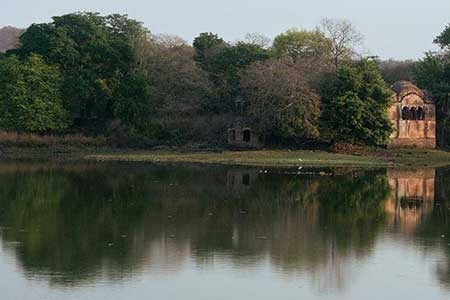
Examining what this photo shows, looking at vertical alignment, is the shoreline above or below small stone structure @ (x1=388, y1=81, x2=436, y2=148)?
below

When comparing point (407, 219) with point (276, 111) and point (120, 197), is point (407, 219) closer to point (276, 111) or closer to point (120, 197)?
point (120, 197)

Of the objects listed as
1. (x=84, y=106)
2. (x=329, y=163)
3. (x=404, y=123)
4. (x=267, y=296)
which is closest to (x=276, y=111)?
(x=329, y=163)

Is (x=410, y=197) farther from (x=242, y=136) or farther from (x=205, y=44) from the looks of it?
(x=205, y=44)

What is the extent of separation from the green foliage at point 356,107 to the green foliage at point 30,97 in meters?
18.8

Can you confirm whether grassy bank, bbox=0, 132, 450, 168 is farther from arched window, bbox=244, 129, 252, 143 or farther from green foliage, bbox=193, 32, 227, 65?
green foliage, bbox=193, 32, 227, 65

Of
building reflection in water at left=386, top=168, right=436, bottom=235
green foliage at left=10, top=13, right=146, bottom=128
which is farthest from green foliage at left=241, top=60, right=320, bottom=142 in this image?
green foliage at left=10, top=13, right=146, bottom=128

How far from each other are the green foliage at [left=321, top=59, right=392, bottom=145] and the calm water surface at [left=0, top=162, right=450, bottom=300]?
1412cm

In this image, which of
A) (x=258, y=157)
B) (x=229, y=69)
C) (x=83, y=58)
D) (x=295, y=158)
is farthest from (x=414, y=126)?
(x=83, y=58)

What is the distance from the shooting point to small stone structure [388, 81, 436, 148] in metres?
59.3

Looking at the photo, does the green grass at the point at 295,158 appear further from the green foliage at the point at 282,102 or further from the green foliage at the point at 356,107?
the green foliage at the point at 282,102

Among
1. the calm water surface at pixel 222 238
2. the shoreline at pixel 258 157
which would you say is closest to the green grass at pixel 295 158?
the shoreline at pixel 258 157

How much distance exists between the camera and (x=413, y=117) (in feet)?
197

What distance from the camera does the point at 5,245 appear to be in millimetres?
22094

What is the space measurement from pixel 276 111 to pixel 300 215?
2672 cm
